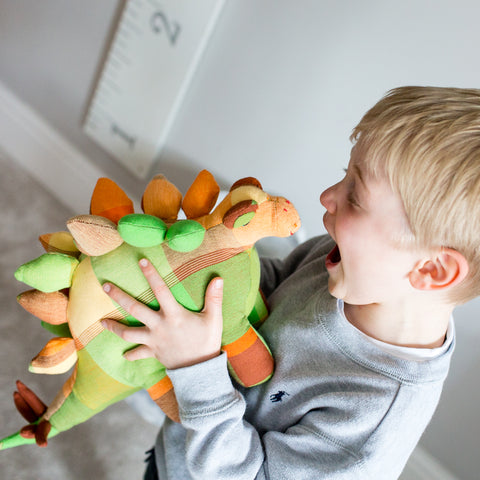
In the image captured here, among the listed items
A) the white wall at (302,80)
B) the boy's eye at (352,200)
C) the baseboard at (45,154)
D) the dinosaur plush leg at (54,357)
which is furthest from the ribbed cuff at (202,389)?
the baseboard at (45,154)

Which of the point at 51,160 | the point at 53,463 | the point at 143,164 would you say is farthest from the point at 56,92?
the point at 53,463

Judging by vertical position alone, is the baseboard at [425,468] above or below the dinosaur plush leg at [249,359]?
below

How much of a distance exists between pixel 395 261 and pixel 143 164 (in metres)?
1.01

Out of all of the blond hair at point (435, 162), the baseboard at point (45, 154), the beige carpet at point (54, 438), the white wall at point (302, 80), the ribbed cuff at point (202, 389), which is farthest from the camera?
the baseboard at point (45, 154)

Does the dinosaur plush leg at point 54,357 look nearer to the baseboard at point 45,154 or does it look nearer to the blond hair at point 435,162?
the blond hair at point 435,162

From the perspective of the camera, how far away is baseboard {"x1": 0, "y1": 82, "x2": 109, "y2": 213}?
158 centimetres

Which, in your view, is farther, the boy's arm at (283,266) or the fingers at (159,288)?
the boy's arm at (283,266)

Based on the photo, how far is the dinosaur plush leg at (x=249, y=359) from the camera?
660 mm

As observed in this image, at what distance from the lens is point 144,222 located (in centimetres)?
57

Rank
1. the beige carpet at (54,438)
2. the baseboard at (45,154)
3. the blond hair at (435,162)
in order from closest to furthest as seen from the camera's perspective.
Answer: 1. the blond hair at (435,162)
2. the beige carpet at (54,438)
3. the baseboard at (45,154)

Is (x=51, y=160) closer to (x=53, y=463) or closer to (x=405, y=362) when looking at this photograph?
(x=53, y=463)

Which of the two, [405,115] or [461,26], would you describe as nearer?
[405,115]

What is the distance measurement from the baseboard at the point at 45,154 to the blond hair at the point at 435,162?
117 centimetres

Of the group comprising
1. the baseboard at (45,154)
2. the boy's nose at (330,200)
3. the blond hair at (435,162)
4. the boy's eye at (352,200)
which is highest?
the blond hair at (435,162)
